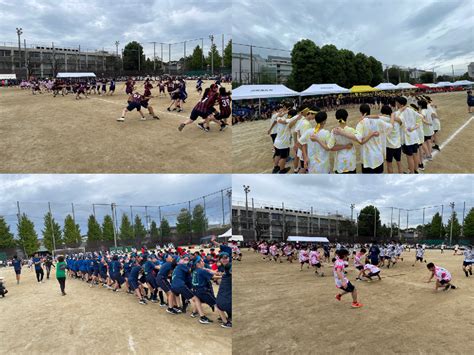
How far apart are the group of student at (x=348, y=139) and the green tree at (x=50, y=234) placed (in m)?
32.7

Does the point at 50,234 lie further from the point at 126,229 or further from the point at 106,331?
the point at 106,331

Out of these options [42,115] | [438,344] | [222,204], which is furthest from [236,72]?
[438,344]

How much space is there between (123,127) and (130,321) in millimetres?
4699

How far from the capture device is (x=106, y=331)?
444 centimetres

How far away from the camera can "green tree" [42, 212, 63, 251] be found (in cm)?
3400

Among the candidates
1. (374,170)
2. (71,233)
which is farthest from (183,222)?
(374,170)

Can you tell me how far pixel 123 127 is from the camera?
818 cm

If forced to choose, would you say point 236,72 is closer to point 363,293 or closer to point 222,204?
point 222,204

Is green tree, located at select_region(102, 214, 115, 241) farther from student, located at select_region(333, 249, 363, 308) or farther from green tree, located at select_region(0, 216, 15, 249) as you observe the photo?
student, located at select_region(333, 249, 363, 308)

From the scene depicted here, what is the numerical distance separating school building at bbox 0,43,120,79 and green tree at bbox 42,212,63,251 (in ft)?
76.0

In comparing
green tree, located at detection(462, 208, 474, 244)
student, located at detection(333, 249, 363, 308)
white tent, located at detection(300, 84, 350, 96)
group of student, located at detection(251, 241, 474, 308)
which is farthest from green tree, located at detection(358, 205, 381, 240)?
student, located at detection(333, 249, 363, 308)

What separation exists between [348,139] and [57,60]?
58109 mm

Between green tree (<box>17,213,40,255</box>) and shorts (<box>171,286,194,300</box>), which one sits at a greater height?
shorts (<box>171,286,194,300</box>)

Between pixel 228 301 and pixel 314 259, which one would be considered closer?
pixel 228 301
